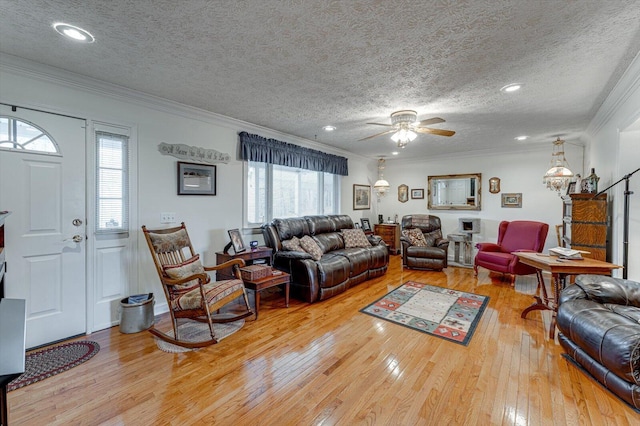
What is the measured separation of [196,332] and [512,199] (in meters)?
6.07

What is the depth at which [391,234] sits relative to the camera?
6.68 meters

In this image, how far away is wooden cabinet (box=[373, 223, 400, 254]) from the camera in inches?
263

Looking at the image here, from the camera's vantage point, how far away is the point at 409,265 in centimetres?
536

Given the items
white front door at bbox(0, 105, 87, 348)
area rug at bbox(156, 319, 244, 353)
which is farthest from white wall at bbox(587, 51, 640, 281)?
white front door at bbox(0, 105, 87, 348)

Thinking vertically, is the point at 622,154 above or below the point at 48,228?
above

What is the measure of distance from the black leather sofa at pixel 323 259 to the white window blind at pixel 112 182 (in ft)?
5.75

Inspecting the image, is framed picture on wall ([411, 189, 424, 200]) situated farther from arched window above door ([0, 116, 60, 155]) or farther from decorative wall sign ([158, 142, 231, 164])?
arched window above door ([0, 116, 60, 155])

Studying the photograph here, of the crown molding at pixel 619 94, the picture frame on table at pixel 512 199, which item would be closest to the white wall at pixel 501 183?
the picture frame on table at pixel 512 199

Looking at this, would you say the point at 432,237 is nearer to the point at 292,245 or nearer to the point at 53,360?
the point at 292,245

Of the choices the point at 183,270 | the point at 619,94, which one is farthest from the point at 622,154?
the point at 183,270

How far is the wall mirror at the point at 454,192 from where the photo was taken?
601cm

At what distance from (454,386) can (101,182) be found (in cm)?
372

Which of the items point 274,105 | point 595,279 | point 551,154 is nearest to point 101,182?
point 274,105

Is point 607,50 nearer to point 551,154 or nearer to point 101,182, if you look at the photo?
point 551,154
